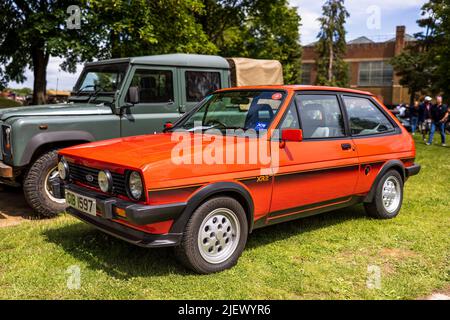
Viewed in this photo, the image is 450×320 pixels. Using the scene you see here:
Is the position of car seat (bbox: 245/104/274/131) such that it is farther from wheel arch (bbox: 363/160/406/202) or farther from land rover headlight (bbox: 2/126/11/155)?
land rover headlight (bbox: 2/126/11/155)

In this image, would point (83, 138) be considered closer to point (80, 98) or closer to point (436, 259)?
point (80, 98)

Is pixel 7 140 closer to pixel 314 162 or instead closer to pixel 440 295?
pixel 314 162

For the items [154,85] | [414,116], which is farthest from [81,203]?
[414,116]

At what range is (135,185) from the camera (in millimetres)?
3533

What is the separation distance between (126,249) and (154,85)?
3001mm

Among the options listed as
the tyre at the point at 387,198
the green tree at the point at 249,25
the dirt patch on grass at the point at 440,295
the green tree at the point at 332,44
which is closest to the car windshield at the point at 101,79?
the tyre at the point at 387,198

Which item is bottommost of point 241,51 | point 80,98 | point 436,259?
point 436,259

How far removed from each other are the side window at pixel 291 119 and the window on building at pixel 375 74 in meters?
52.1

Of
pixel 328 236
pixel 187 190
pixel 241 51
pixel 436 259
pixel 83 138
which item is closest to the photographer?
pixel 187 190

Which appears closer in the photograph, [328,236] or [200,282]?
[200,282]
